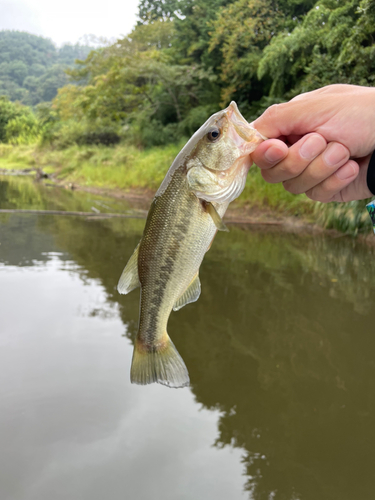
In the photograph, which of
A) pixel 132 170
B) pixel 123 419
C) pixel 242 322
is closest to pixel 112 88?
pixel 132 170

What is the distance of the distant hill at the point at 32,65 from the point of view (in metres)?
86.3

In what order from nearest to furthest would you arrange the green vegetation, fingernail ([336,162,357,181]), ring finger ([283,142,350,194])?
ring finger ([283,142,350,194]) < fingernail ([336,162,357,181]) < the green vegetation

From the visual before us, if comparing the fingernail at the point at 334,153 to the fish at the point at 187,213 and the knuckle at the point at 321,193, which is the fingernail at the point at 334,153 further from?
the fish at the point at 187,213

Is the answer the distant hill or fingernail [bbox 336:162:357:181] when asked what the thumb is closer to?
fingernail [bbox 336:162:357:181]

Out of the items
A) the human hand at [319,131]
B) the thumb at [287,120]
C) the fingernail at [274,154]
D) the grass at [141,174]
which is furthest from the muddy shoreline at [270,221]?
the fingernail at [274,154]

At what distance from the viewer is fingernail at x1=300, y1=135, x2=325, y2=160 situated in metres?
1.85

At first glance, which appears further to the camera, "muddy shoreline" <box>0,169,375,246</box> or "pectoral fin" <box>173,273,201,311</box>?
"muddy shoreline" <box>0,169,375,246</box>

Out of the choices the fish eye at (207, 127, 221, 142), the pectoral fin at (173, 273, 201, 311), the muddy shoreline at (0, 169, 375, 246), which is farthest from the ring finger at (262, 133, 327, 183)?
the muddy shoreline at (0, 169, 375, 246)

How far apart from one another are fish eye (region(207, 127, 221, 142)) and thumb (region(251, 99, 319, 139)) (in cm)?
32

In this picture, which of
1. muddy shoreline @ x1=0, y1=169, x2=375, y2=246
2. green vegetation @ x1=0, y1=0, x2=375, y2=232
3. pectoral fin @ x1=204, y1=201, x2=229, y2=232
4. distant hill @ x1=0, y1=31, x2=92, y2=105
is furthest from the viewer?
distant hill @ x1=0, y1=31, x2=92, y2=105

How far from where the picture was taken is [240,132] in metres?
1.75

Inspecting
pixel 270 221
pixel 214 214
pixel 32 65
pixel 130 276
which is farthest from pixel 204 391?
pixel 32 65

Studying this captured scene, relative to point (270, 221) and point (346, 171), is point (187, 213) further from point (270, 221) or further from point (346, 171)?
point (270, 221)

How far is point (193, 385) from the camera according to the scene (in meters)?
3.67
